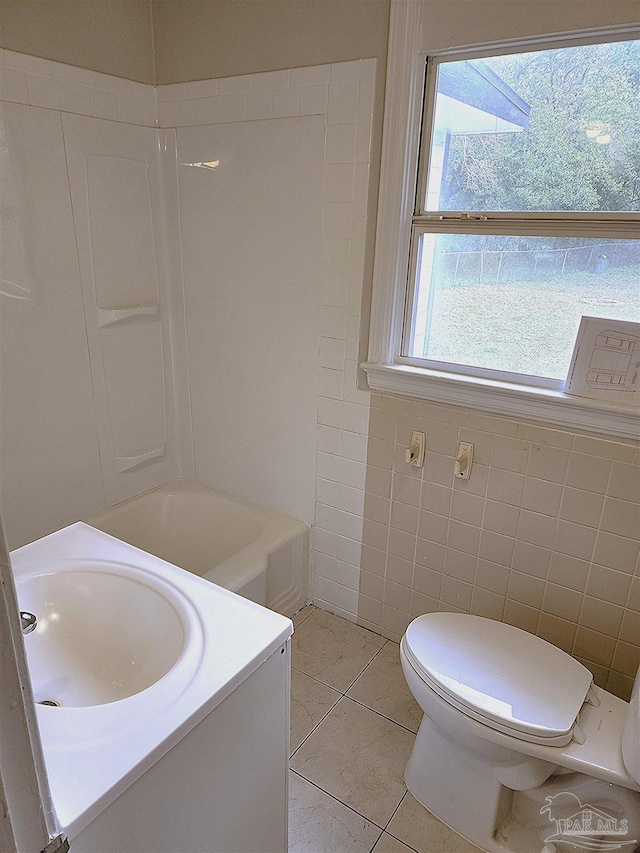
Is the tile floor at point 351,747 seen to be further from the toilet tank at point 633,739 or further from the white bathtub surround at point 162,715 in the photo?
the toilet tank at point 633,739

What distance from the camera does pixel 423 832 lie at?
1.50 metres

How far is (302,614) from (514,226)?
1.59 metres

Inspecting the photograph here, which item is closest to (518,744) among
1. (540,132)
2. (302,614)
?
(302,614)

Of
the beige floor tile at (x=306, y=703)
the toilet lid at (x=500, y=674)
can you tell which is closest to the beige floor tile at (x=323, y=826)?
the beige floor tile at (x=306, y=703)

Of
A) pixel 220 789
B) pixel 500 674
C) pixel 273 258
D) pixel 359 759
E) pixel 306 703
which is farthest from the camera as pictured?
pixel 273 258

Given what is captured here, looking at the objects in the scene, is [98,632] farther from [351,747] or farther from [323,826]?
Result: [351,747]

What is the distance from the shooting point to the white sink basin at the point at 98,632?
1113mm

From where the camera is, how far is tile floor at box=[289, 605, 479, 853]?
1.48m

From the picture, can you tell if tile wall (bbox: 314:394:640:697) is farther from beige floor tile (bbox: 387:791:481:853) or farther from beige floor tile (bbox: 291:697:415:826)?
beige floor tile (bbox: 387:791:481:853)

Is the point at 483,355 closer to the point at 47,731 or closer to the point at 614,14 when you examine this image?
the point at 614,14

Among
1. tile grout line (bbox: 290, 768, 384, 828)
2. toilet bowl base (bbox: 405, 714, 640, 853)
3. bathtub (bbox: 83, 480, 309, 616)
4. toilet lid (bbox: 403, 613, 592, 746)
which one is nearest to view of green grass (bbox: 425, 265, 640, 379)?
toilet lid (bbox: 403, 613, 592, 746)

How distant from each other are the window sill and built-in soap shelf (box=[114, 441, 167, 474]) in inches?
41.6

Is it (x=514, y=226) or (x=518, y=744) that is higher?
(x=514, y=226)

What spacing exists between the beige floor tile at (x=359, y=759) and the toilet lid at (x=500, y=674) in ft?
1.37
